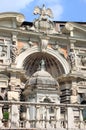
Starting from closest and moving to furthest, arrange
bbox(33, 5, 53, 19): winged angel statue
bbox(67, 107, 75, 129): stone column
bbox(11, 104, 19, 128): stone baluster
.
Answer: bbox(11, 104, 19, 128): stone baluster, bbox(67, 107, 75, 129): stone column, bbox(33, 5, 53, 19): winged angel statue

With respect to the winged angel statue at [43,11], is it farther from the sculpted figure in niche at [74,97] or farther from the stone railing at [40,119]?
the stone railing at [40,119]

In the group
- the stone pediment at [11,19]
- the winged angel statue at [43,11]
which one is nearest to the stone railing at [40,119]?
the stone pediment at [11,19]

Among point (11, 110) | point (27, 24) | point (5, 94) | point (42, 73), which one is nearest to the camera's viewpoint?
point (11, 110)

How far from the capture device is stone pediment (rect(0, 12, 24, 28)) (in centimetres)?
2228

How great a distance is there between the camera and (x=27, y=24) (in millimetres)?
25125

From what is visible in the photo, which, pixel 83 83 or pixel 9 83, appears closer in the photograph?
pixel 9 83

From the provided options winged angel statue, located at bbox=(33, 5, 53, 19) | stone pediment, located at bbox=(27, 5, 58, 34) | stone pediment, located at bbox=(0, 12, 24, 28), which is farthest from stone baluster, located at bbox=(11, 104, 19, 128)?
winged angel statue, located at bbox=(33, 5, 53, 19)

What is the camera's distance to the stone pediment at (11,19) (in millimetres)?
22284

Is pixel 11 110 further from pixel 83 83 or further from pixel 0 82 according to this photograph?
pixel 83 83

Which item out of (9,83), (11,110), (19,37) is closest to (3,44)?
(19,37)

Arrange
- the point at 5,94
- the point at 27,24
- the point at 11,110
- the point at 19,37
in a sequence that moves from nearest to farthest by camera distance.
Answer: the point at 11,110 < the point at 5,94 < the point at 19,37 < the point at 27,24

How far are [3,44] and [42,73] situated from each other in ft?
18.0

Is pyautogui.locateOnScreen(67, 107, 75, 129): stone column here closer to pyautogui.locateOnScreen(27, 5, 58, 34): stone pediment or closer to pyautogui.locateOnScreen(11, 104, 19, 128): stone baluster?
pyautogui.locateOnScreen(11, 104, 19, 128): stone baluster

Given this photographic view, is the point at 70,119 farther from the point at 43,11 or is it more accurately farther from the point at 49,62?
the point at 43,11
